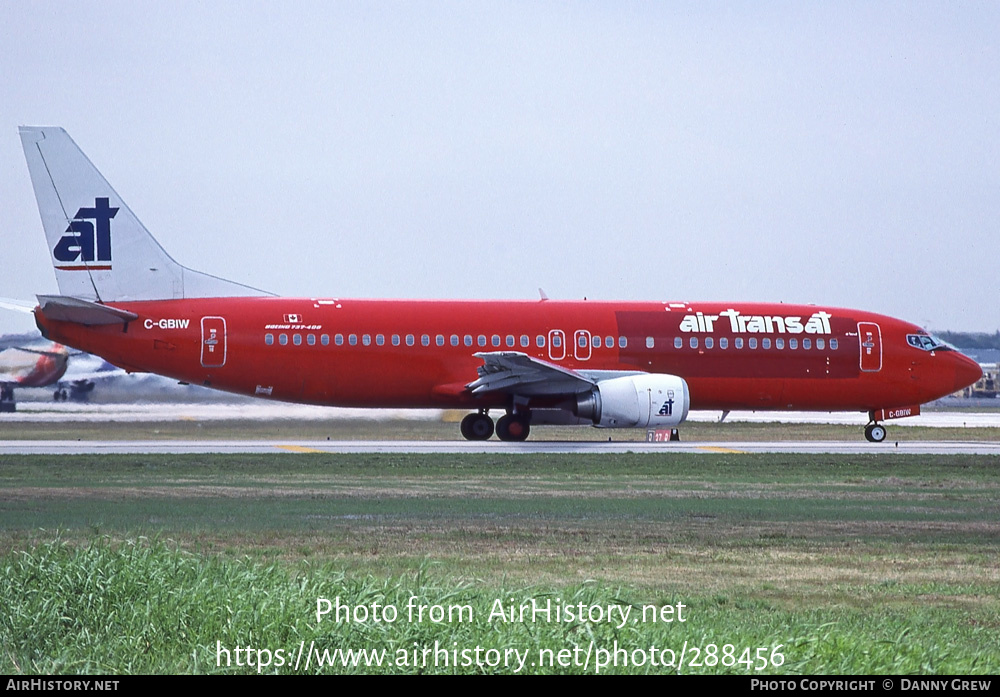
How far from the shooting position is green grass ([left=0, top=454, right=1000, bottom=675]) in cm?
792

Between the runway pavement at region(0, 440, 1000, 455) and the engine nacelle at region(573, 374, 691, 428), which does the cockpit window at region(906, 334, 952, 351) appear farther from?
the engine nacelle at region(573, 374, 691, 428)

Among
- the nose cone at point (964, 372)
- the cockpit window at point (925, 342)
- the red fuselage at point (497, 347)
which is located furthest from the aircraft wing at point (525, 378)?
the nose cone at point (964, 372)

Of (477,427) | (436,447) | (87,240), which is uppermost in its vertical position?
(87,240)

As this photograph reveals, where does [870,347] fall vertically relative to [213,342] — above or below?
above

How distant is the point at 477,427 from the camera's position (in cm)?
3478

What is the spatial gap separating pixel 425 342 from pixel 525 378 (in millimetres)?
2810

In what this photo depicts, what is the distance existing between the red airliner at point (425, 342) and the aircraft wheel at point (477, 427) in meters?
0.05

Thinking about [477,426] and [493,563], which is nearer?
[493,563]

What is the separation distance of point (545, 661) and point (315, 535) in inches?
247

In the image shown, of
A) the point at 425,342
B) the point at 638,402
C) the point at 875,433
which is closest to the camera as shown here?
the point at 638,402

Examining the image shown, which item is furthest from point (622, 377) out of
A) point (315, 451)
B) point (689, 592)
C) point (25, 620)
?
point (25, 620)

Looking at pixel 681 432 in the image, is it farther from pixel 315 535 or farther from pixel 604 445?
pixel 315 535

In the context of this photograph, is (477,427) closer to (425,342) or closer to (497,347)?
(497,347)

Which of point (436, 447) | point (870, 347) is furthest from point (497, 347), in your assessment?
point (870, 347)
